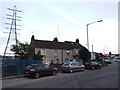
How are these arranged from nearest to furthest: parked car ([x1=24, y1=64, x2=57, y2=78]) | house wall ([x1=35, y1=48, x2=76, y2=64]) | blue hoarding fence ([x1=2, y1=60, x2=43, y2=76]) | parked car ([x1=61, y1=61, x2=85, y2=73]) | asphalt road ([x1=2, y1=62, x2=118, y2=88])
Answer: asphalt road ([x1=2, y1=62, x2=118, y2=88]) → parked car ([x1=24, y1=64, x2=57, y2=78]) → blue hoarding fence ([x1=2, y1=60, x2=43, y2=76]) → parked car ([x1=61, y1=61, x2=85, y2=73]) → house wall ([x1=35, y1=48, x2=76, y2=64])

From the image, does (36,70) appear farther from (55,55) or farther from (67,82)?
(55,55)

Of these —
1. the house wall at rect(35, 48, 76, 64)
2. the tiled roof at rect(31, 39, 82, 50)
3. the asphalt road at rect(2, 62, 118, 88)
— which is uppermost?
the tiled roof at rect(31, 39, 82, 50)

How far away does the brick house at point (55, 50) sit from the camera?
145 ft

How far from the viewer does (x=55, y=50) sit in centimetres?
4666

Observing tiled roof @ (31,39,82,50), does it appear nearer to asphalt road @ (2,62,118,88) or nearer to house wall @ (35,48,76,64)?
house wall @ (35,48,76,64)

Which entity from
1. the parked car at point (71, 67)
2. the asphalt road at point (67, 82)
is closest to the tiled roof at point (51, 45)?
the parked car at point (71, 67)

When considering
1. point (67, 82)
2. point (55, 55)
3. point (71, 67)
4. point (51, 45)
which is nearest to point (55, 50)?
point (55, 55)

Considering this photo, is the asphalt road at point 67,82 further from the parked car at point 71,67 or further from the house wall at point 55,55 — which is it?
the house wall at point 55,55

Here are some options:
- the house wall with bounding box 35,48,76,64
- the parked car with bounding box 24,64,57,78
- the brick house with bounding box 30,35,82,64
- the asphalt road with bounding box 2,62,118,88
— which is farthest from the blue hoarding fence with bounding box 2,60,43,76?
the house wall with bounding box 35,48,76,64

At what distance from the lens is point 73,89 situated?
1003cm

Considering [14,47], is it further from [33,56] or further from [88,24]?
[88,24]

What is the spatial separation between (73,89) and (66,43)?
43.9 meters

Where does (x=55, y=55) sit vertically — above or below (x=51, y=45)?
below

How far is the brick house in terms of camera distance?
44125mm
